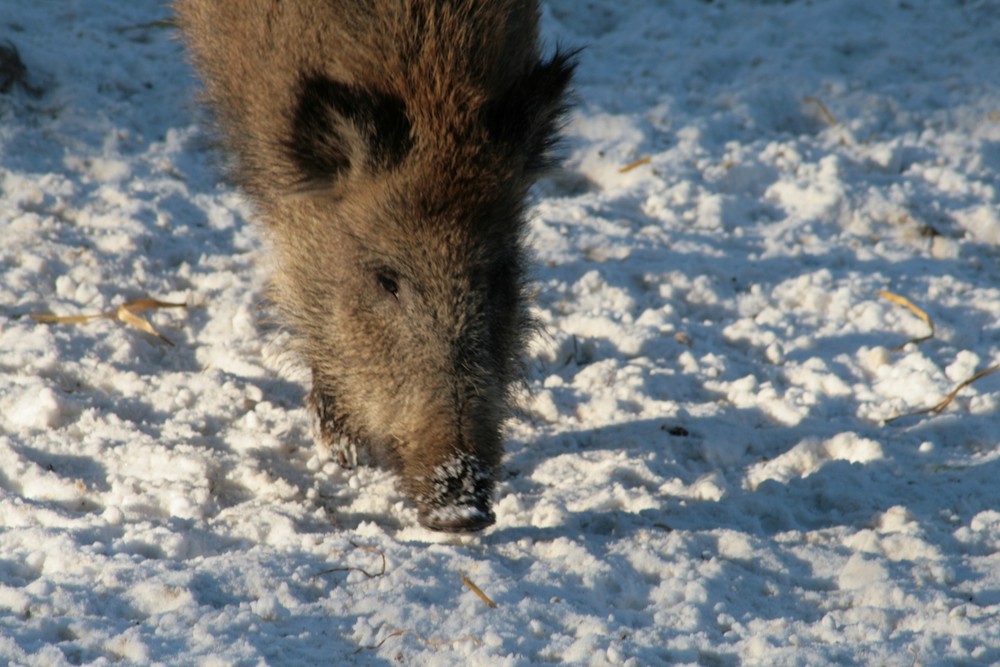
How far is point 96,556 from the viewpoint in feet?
8.96

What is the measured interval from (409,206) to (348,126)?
1.05 feet

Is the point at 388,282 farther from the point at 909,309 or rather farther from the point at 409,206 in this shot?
the point at 909,309

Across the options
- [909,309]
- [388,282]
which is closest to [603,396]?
[388,282]

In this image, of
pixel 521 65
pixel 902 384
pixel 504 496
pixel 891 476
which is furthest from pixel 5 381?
pixel 902 384

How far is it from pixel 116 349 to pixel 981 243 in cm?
419

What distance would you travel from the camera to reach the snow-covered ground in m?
2.61

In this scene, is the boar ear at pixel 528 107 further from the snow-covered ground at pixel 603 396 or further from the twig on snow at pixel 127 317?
the twig on snow at pixel 127 317

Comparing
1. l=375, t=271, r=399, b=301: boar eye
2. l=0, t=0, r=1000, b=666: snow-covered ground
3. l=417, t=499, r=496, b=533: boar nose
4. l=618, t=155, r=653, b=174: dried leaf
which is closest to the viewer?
l=0, t=0, r=1000, b=666: snow-covered ground

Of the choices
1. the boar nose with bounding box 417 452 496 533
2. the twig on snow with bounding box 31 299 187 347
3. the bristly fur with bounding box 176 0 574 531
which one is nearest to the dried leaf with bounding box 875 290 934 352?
the bristly fur with bounding box 176 0 574 531

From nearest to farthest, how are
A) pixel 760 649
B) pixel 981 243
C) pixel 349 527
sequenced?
pixel 760 649
pixel 349 527
pixel 981 243

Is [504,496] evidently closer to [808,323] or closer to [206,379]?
[206,379]

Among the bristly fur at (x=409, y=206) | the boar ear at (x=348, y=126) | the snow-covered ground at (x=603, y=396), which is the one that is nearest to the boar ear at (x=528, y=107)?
the bristly fur at (x=409, y=206)

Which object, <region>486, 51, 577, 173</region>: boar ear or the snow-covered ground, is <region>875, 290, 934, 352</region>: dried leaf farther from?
<region>486, 51, 577, 173</region>: boar ear

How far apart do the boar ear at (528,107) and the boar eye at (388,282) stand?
0.56 metres
